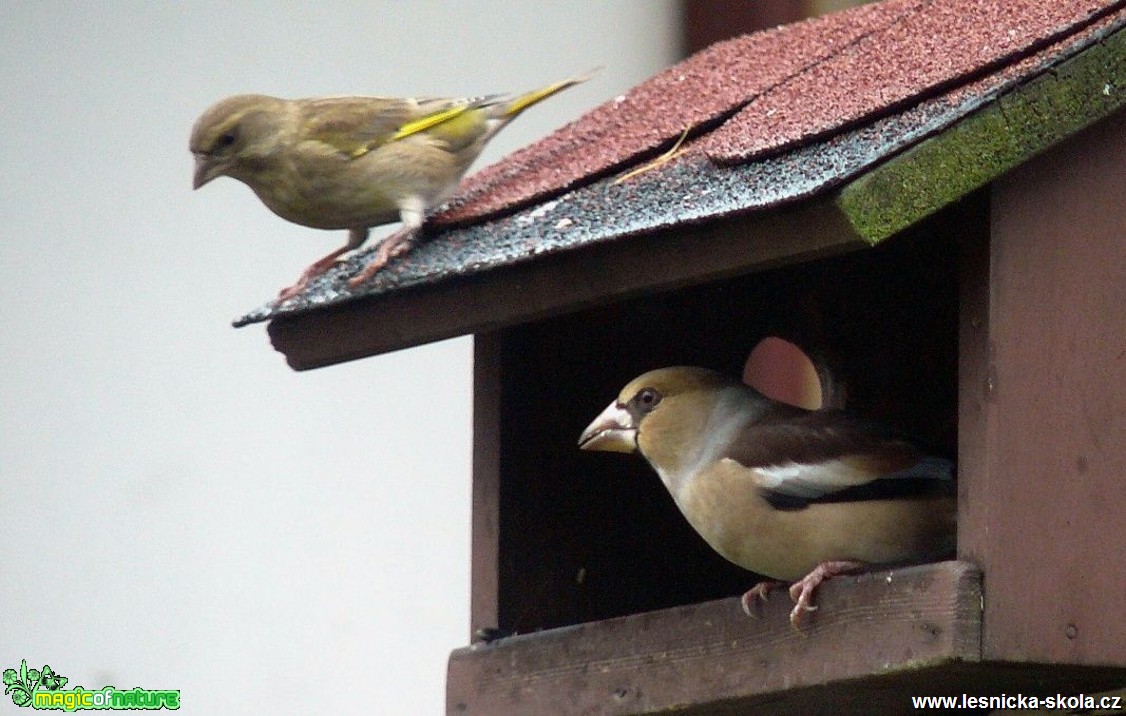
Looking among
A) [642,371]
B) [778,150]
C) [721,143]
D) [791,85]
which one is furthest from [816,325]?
[778,150]

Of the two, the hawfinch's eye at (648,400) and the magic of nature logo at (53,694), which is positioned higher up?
the hawfinch's eye at (648,400)

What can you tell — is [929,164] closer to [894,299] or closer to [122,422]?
[894,299]

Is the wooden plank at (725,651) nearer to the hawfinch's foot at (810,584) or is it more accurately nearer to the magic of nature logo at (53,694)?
the hawfinch's foot at (810,584)

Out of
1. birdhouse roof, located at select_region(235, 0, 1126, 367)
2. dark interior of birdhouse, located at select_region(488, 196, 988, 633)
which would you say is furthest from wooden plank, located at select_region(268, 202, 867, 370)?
dark interior of birdhouse, located at select_region(488, 196, 988, 633)

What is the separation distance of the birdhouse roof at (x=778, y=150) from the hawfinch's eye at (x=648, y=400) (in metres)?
0.36

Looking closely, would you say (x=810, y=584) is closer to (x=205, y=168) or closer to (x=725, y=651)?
(x=725, y=651)

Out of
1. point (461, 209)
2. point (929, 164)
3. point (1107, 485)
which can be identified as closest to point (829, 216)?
point (929, 164)

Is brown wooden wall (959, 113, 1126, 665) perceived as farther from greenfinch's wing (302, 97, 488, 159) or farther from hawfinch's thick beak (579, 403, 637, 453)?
greenfinch's wing (302, 97, 488, 159)

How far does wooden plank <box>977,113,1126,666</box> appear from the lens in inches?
117

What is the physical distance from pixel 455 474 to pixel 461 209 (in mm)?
1880

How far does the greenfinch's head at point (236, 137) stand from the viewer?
13.0 feet

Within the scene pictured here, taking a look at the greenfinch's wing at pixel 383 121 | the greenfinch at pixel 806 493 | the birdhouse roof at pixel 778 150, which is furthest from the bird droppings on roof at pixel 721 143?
the greenfinch at pixel 806 493

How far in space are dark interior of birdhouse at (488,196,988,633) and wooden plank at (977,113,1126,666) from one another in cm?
73

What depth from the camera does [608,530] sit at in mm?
4008
